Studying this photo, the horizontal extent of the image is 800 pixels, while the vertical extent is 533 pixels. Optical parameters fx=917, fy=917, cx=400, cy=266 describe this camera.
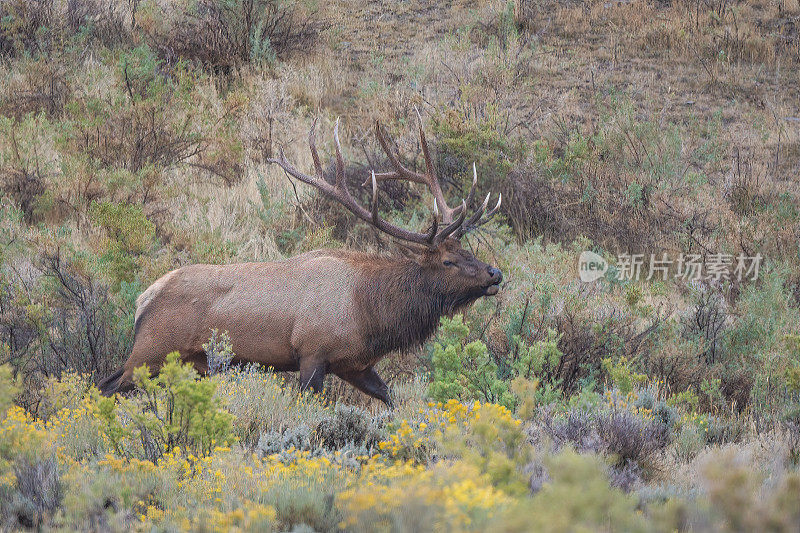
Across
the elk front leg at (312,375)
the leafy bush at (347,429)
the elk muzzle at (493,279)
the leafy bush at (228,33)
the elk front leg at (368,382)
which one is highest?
the leafy bush at (228,33)

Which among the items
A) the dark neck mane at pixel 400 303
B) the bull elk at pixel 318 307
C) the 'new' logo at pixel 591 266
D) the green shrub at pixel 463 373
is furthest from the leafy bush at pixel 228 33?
the green shrub at pixel 463 373

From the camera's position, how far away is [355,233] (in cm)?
1073

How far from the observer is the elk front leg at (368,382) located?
7.36 meters

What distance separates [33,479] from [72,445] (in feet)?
3.85

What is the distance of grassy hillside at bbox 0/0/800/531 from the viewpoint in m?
4.22

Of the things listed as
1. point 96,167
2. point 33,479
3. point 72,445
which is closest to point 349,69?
point 96,167

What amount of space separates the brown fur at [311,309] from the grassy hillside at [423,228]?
0.32 meters

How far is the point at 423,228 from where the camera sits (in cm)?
1015

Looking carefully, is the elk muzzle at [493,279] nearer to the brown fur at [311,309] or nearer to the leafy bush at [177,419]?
the brown fur at [311,309]

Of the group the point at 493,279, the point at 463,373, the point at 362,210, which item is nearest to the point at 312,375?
the point at 463,373

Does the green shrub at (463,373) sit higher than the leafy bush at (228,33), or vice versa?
the leafy bush at (228,33)

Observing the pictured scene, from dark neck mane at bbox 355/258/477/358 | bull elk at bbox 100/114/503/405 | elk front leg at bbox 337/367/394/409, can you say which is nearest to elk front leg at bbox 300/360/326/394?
bull elk at bbox 100/114/503/405

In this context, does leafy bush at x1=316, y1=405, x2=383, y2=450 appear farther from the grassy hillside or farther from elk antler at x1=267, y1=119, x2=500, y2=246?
elk antler at x1=267, y1=119, x2=500, y2=246

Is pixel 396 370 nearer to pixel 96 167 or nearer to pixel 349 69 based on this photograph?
pixel 96 167
